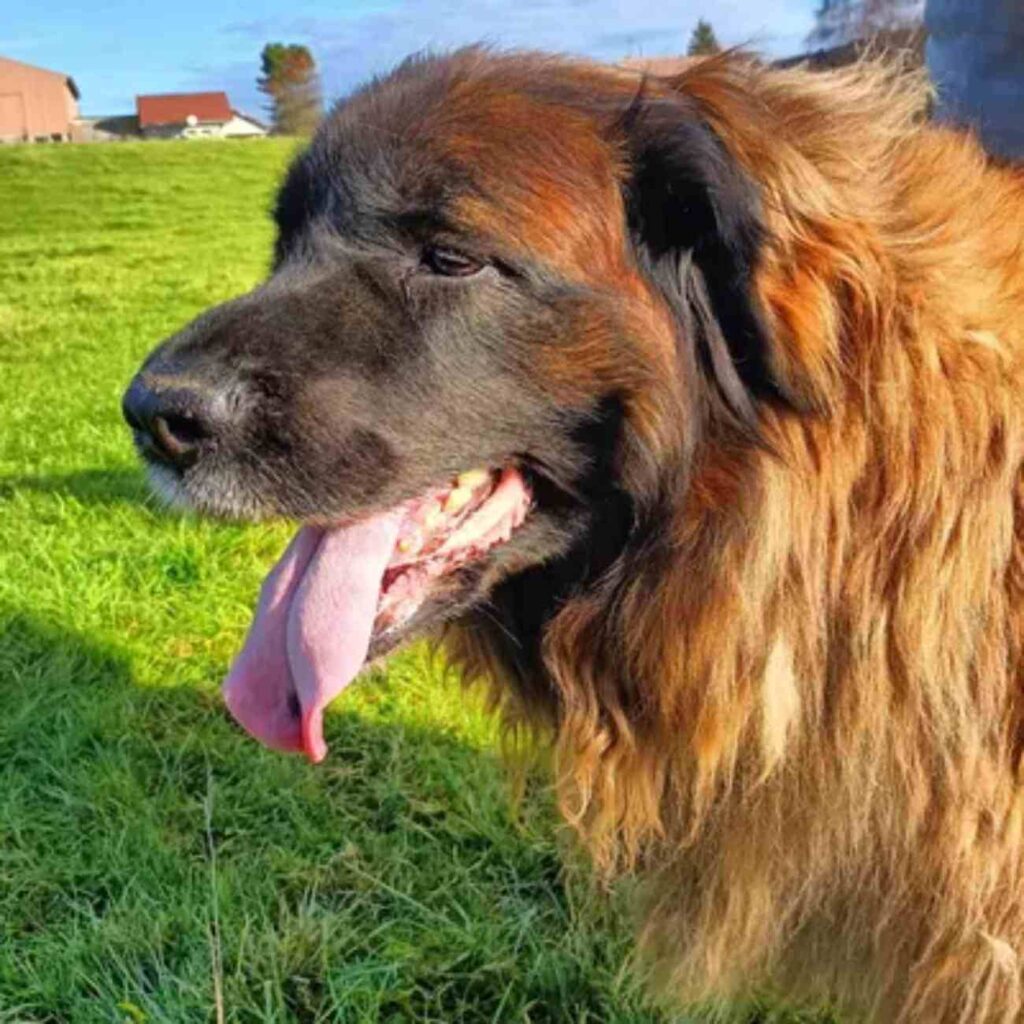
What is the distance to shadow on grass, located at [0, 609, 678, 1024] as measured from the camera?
2859mm

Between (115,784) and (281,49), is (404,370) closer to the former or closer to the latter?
(115,784)

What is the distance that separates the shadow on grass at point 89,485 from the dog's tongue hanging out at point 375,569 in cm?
403

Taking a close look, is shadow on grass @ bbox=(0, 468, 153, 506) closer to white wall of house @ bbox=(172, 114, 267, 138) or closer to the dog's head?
the dog's head

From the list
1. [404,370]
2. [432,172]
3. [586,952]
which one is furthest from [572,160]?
[586,952]

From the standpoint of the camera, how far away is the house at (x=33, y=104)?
5795 cm

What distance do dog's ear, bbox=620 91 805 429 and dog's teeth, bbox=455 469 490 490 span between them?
40 cm

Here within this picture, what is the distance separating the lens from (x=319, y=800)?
3.60 metres

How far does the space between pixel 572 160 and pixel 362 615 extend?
81 centimetres

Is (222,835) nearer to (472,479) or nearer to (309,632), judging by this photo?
(309,632)

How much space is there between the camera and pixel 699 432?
6.67 feet

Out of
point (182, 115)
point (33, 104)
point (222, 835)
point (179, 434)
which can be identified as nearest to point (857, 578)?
point (179, 434)

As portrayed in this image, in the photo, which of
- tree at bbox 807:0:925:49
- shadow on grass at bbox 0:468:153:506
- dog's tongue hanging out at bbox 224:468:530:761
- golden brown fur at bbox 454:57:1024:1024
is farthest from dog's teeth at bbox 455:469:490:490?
shadow on grass at bbox 0:468:153:506

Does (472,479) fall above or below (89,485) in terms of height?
above

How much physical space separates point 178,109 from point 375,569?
73.5 meters
